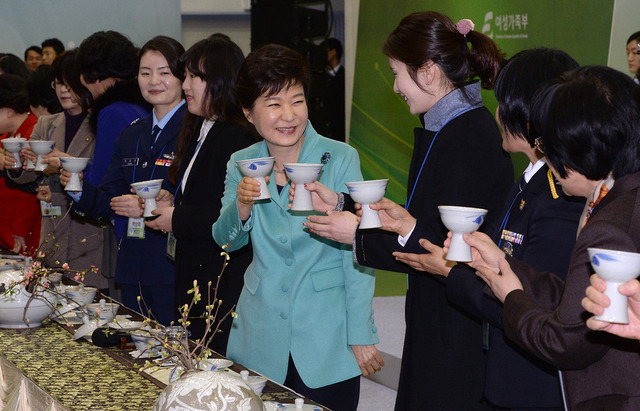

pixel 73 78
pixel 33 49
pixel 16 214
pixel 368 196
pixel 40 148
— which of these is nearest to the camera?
pixel 368 196

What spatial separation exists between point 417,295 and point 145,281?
4.45 ft

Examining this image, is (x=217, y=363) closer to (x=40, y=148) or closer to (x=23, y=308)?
(x=23, y=308)

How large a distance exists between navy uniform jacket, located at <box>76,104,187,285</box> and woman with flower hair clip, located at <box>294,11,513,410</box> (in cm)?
115

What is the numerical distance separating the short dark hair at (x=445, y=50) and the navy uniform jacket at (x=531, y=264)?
43cm

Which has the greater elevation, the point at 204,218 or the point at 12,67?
the point at 12,67

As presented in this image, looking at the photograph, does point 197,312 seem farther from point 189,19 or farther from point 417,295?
point 189,19

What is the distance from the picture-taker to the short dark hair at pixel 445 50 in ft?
6.69

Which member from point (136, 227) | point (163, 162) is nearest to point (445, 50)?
point (163, 162)

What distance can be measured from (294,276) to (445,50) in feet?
2.59

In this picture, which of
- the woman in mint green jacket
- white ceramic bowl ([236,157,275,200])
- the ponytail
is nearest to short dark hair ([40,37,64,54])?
the woman in mint green jacket

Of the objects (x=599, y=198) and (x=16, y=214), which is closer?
(x=599, y=198)

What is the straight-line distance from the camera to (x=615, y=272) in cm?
114

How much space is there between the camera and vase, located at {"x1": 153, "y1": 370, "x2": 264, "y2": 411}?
1360 mm

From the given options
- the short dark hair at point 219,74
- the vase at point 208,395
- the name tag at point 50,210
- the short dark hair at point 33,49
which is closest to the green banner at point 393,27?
the short dark hair at point 219,74
